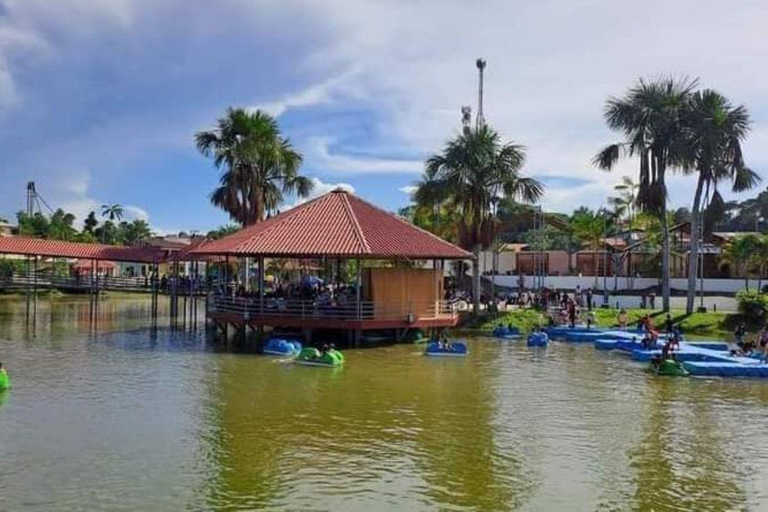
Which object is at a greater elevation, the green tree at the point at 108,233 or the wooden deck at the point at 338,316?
the green tree at the point at 108,233

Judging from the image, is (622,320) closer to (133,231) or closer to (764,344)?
(764,344)

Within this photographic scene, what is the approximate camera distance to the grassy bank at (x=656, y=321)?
41500mm

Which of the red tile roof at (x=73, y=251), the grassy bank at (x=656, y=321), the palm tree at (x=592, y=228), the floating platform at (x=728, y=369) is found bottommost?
the floating platform at (x=728, y=369)

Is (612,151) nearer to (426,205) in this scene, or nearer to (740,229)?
(426,205)

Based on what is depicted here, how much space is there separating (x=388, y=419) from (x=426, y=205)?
85.4 feet

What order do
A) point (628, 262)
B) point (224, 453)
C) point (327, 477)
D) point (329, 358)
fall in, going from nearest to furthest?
1. point (327, 477)
2. point (224, 453)
3. point (329, 358)
4. point (628, 262)

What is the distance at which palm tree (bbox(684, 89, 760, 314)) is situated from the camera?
4347 cm

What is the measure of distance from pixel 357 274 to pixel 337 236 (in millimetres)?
1924

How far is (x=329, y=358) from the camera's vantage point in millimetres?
28859

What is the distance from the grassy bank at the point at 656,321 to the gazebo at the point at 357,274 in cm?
399

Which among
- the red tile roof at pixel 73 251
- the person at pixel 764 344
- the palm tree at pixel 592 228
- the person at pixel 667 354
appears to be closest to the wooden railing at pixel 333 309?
the person at pixel 667 354

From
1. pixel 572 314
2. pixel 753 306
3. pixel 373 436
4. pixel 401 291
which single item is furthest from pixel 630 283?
pixel 373 436

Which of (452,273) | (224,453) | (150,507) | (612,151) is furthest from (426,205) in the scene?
(150,507)

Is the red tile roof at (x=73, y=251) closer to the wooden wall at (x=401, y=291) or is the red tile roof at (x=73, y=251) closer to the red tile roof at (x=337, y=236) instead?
the red tile roof at (x=337, y=236)
